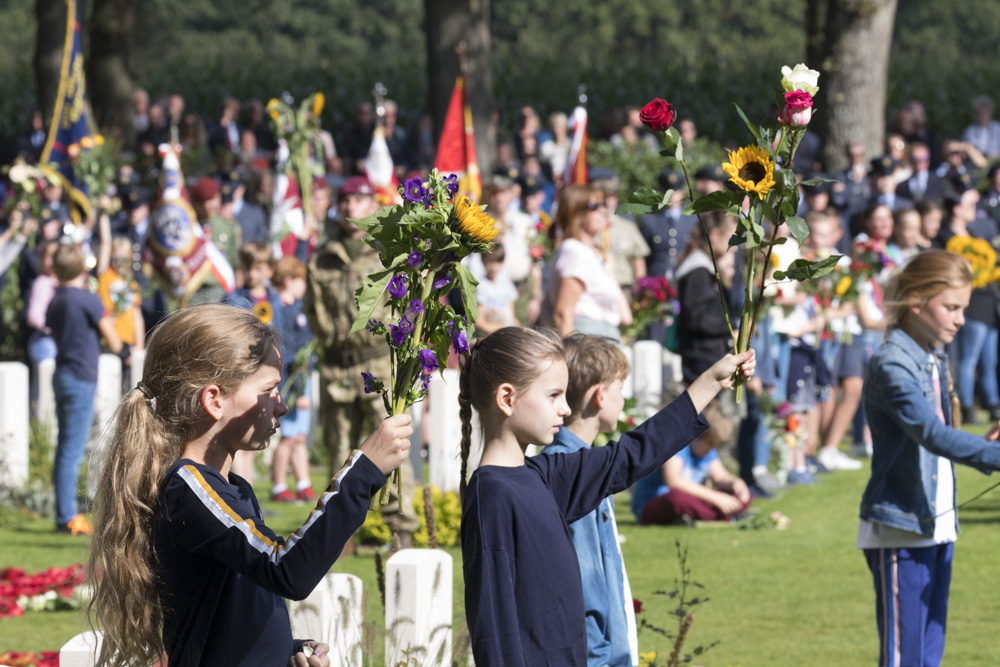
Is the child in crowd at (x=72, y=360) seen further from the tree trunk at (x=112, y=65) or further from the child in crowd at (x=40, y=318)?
the tree trunk at (x=112, y=65)

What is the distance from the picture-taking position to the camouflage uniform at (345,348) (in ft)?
24.1

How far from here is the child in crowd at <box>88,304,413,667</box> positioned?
8.83ft

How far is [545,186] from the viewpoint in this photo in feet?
51.4

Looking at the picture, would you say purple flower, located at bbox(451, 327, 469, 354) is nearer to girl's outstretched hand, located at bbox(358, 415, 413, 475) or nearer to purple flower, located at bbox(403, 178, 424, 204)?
purple flower, located at bbox(403, 178, 424, 204)

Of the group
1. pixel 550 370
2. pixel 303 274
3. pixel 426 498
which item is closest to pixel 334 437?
pixel 303 274

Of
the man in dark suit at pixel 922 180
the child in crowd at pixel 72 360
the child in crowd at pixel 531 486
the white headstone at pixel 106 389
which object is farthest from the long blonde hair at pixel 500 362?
the man in dark suit at pixel 922 180

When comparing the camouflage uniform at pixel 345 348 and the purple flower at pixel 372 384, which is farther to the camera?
the camouflage uniform at pixel 345 348

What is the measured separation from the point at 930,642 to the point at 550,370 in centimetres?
215

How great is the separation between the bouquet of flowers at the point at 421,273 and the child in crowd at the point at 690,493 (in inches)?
210

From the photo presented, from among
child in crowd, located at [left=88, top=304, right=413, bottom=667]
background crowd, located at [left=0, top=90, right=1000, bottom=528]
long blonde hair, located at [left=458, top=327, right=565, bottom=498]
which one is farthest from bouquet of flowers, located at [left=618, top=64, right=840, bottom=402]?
background crowd, located at [left=0, top=90, right=1000, bottom=528]

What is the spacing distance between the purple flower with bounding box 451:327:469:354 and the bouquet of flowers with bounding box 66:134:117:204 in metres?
9.85

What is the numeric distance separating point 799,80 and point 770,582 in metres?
4.14

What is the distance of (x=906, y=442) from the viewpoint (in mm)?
4715

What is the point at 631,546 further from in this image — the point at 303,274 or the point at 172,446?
the point at 172,446
